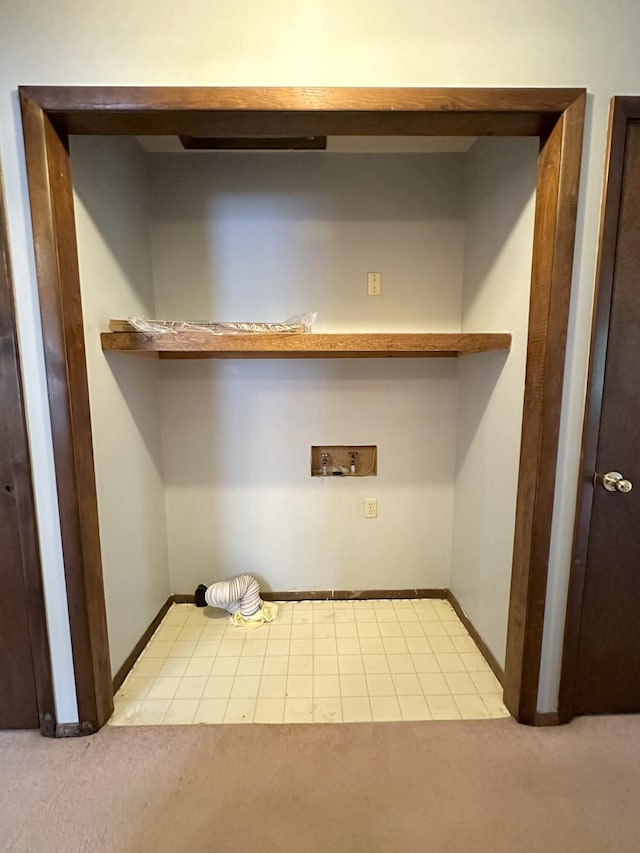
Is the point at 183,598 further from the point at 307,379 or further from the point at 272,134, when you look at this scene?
the point at 272,134

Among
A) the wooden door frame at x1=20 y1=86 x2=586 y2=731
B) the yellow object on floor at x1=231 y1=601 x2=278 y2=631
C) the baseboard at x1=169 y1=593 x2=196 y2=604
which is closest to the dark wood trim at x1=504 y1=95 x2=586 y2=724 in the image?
the wooden door frame at x1=20 y1=86 x2=586 y2=731

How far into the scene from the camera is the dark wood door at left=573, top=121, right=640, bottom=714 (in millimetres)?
1266

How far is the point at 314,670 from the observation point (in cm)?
176

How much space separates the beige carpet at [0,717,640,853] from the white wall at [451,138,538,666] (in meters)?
0.41

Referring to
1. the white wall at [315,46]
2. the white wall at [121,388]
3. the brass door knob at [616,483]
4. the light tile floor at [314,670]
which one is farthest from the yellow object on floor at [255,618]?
the white wall at [315,46]

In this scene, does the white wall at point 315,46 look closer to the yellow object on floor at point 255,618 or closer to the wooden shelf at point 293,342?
the wooden shelf at point 293,342

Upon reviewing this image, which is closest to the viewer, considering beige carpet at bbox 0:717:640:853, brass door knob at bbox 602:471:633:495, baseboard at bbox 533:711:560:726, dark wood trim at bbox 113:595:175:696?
beige carpet at bbox 0:717:640:853

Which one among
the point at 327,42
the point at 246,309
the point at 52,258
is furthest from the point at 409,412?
the point at 52,258

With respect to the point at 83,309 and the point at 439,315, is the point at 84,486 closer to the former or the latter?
the point at 83,309

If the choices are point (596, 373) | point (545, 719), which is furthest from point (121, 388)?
point (545, 719)

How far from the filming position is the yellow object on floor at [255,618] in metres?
2.06

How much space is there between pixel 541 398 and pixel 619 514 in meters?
0.49

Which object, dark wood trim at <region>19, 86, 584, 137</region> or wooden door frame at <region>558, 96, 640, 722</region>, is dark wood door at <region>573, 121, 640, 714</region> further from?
dark wood trim at <region>19, 86, 584, 137</region>

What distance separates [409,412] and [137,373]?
1.27 meters
